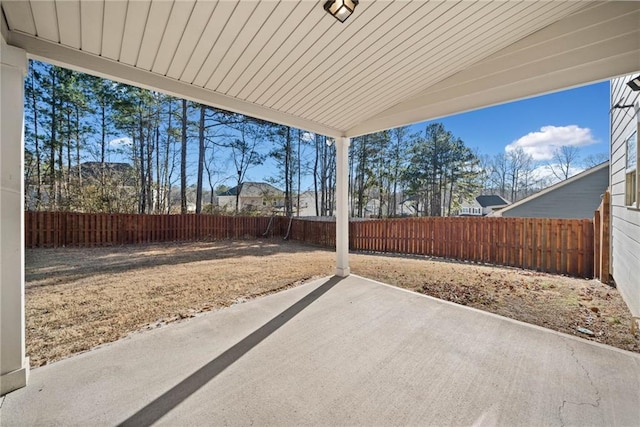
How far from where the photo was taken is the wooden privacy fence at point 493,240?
5.11m

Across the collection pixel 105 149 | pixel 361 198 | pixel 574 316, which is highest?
pixel 105 149

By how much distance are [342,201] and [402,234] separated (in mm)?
4452

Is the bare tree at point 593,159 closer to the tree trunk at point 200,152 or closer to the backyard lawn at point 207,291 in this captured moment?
the backyard lawn at point 207,291

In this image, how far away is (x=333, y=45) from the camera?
2.13 metres

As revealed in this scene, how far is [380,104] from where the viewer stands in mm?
3295

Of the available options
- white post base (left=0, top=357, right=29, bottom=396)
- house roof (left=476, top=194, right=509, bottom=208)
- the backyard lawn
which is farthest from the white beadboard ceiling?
house roof (left=476, top=194, right=509, bottom=208)

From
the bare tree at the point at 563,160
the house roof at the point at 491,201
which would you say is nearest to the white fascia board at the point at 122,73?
the bare tree at the point at 563,160

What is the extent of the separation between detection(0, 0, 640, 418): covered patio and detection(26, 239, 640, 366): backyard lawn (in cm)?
51

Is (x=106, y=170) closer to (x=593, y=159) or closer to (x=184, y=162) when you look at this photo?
(x=184, y=162)

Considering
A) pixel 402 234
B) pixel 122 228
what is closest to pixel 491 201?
pixel 402 234

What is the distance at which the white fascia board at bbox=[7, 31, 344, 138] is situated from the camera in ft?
5.78

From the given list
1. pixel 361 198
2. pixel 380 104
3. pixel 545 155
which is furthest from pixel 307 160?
pixel 545 155

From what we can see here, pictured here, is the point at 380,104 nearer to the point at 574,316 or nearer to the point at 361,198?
the point at 574,316

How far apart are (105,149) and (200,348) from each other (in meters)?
11.9
